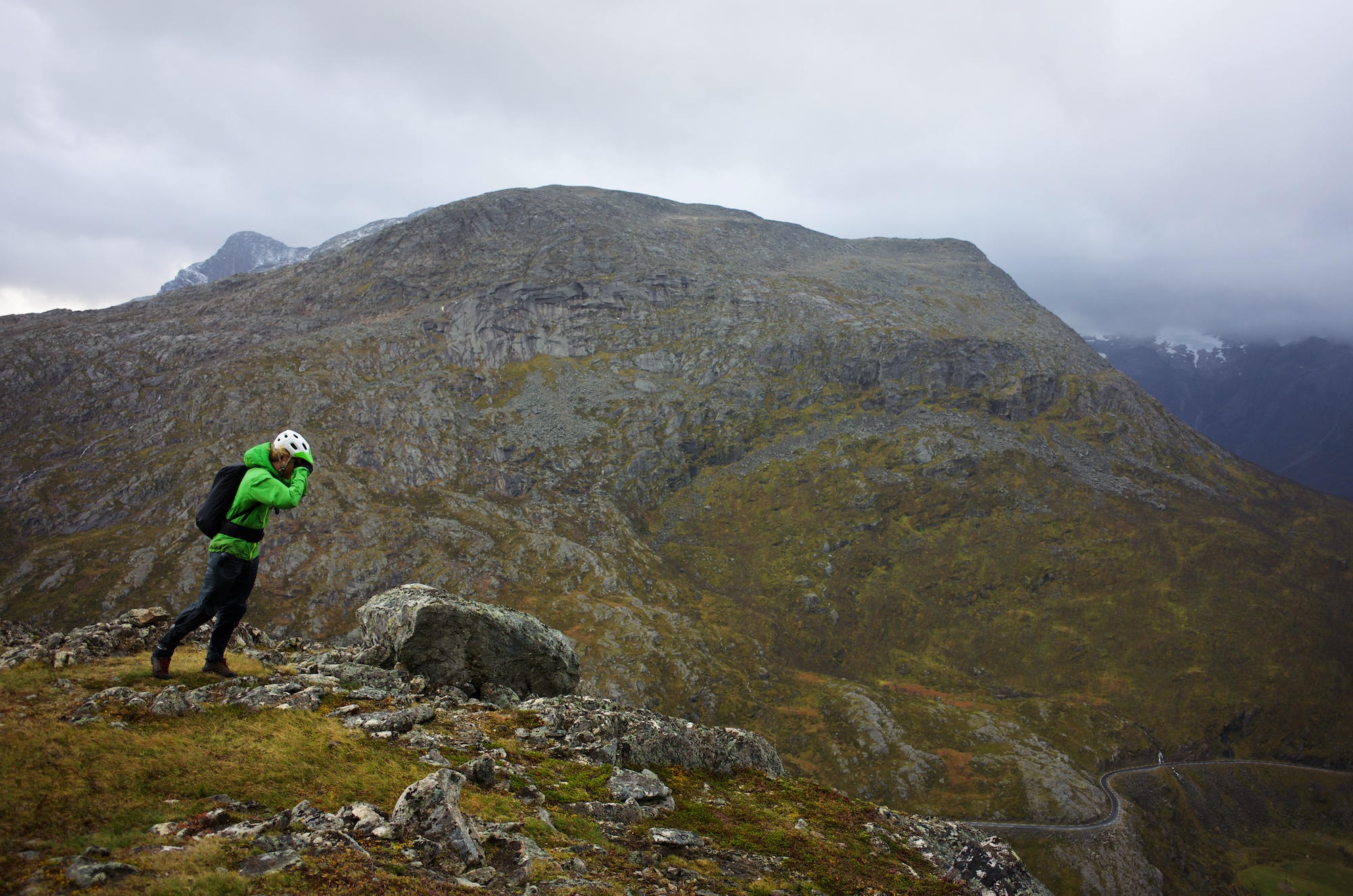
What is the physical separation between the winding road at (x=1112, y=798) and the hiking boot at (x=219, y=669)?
9761 cm

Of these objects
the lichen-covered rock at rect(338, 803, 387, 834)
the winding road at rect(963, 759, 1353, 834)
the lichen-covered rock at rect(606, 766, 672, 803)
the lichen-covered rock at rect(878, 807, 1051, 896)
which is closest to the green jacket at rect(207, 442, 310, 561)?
the lichen-covered rock at rect(338, 803, 387, 834)

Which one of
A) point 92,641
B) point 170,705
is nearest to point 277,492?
point 170,705

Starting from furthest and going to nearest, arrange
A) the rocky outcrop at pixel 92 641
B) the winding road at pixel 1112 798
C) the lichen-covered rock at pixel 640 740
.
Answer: the winding road at pixel 1112 798, the lichen-covered rock at pixel 640 740, the rocky outcrop at pixel 92 641

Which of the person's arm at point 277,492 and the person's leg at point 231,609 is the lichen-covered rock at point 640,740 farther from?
the person's arm at point 277,492

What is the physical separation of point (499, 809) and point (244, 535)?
892 cm

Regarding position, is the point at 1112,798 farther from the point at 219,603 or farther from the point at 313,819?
the point at 219,603

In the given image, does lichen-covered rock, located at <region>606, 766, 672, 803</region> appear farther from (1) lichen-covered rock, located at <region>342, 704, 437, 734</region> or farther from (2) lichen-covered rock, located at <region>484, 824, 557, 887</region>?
(1) lichen-covered rock, located at <region>342, 704, 437, 734</region>

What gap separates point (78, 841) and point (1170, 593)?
635 ft

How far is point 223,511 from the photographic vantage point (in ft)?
46.0

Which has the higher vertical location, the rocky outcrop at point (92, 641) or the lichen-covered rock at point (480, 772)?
the rocky outcrop at point (92, 641)

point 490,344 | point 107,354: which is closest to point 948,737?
point 490,344

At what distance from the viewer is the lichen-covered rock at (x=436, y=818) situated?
10.6 meters

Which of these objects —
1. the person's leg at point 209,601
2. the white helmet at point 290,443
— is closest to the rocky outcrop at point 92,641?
the person's leg at point 209,601

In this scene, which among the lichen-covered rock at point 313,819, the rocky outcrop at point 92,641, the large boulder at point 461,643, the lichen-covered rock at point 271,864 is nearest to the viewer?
the lichen-covered rock at point 271,864
